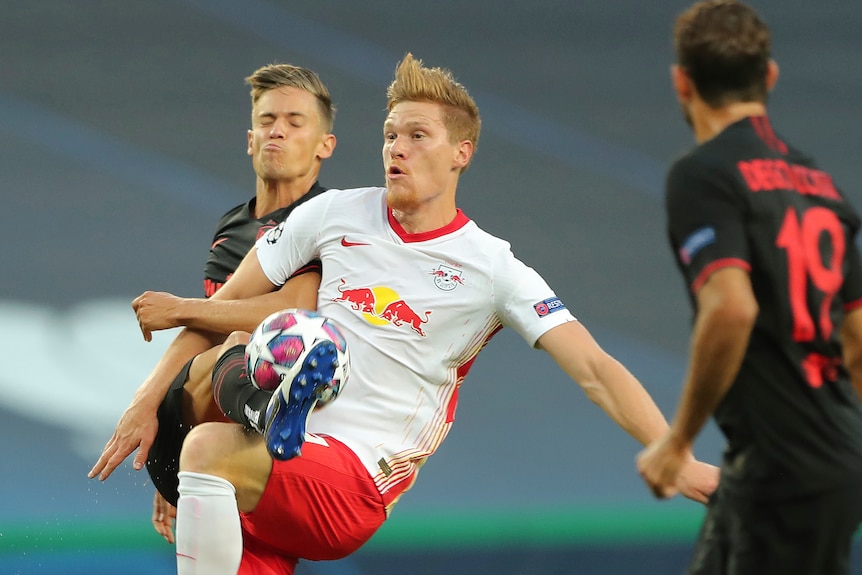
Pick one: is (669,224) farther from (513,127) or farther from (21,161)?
(21,161)

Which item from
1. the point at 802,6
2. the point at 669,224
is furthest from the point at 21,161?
the point at 669,224

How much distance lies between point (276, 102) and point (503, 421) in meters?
2.35

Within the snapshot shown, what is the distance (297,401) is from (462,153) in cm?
111

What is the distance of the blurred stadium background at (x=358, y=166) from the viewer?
6.09 metres

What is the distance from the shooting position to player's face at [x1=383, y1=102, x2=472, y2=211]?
356 cm

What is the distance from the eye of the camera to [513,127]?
267 inches

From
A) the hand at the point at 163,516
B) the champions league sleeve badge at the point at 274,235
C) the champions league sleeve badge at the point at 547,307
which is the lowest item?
the hand at the point at 163,516

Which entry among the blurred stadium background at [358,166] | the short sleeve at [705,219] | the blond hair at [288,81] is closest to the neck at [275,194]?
the blond hair at [288,81]

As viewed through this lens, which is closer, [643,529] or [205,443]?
[205,443]

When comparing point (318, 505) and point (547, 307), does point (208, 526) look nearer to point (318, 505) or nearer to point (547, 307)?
point (318, 505)

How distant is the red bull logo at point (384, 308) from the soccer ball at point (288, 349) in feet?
1.16

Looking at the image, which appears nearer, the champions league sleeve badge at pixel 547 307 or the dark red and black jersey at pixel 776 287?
the dark red and black jersey at pixel 776 287

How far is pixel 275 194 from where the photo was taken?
4336 millimetres

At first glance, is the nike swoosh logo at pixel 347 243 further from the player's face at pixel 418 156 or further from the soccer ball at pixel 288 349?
the soccer ball at pixel 288 349
